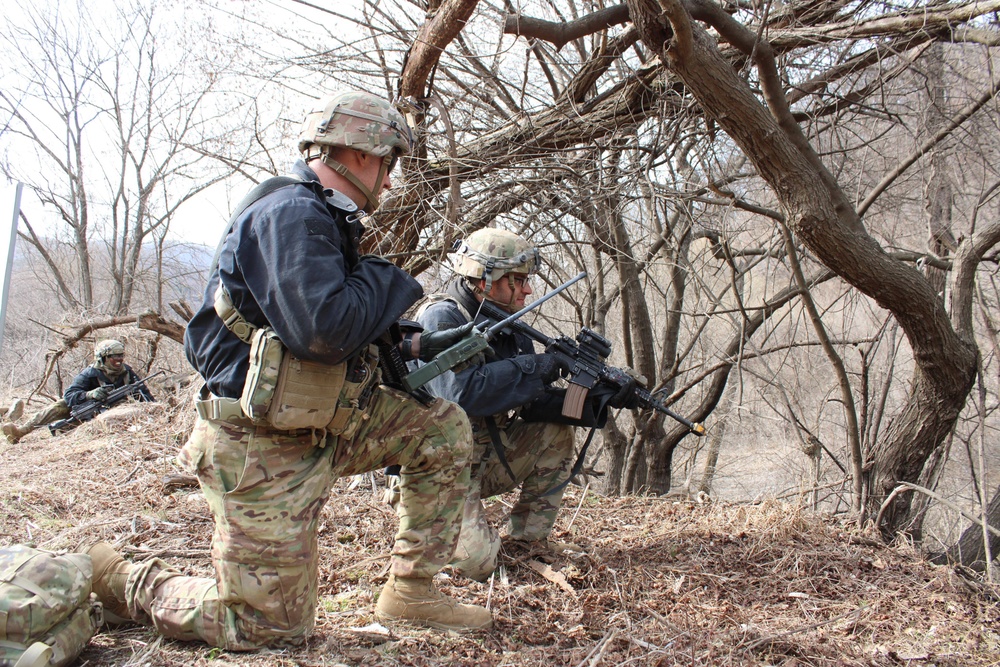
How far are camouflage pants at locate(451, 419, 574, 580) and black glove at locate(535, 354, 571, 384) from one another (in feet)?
0.94

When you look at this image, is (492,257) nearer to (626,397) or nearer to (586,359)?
(586,359)

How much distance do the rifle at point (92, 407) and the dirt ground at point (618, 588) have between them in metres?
4.69

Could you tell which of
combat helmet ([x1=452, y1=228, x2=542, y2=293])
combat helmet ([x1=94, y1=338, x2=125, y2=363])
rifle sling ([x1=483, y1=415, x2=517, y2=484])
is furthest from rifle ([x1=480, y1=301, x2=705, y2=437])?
combat helmet ([x1=94, y1=338, x2=125, y2=363])

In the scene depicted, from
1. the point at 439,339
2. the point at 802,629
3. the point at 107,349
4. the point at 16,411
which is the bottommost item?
the point at 16,411

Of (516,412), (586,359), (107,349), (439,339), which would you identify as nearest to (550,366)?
(586,359)

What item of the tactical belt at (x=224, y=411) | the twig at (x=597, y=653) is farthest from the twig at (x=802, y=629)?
the tactical belt at (x=224, y=411)

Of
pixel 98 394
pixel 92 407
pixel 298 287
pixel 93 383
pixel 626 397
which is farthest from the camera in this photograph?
pixel 93 383

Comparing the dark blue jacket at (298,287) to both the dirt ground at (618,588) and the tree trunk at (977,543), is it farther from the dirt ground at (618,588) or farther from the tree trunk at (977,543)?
the tree trunk at (977,543)

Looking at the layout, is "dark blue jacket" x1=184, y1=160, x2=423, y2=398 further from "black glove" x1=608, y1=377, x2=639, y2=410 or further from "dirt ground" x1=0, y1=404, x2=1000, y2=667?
"black glove" x1=608, y1=377, x2=639, y2=410

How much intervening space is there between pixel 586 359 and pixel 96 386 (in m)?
8.31

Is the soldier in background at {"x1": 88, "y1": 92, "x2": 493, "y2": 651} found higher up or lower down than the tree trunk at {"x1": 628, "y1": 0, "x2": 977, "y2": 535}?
lower down

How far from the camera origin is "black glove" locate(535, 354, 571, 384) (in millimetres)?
3490

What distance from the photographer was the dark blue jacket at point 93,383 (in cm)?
923

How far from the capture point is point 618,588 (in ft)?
10.2
